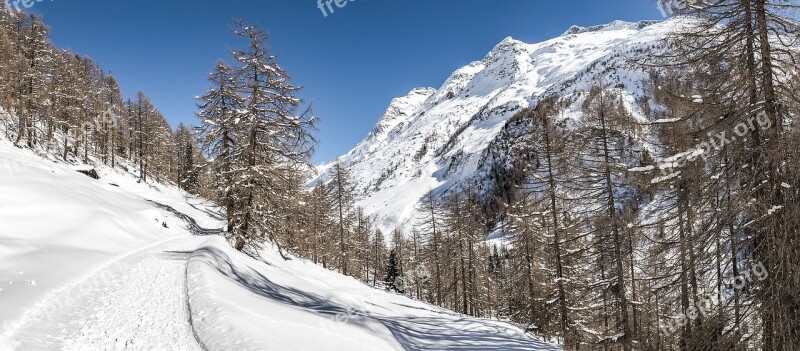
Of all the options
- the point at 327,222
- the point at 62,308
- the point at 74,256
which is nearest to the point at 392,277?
the point at 327,222

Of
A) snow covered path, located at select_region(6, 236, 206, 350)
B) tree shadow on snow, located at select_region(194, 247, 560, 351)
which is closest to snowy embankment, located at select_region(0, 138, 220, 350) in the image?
snow covered path, located at select_region(6, 236, 206, 350)

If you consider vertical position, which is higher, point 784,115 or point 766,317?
point 784,115

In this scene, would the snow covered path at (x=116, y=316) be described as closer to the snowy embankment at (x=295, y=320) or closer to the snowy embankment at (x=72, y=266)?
the snowy embankment at (x=72, y=266)

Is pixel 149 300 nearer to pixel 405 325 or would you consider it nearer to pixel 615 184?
→ pixel 405 325

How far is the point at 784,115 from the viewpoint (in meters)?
6.43

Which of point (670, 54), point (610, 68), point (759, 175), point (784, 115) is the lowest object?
point (759, 175)

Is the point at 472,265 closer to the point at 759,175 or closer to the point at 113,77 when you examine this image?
the point at 759,175

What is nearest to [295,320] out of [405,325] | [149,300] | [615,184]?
[149,300]

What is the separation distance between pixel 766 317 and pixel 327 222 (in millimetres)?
41682

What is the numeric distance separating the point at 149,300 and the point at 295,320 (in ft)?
11.2

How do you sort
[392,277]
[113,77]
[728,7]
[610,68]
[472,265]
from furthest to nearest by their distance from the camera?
[610,68], [113,77], [392,277], [472,265], [728,7]

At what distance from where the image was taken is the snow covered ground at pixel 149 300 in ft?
21.1

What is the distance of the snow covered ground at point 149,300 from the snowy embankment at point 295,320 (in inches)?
1.6

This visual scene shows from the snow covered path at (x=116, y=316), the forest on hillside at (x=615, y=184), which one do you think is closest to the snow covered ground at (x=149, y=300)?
the snow covered path at (x=116, y=316)
